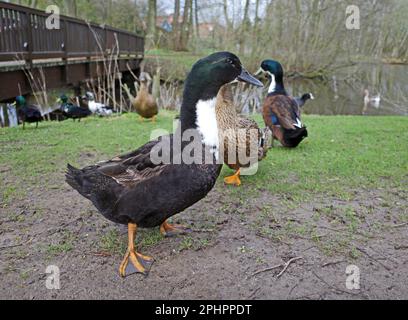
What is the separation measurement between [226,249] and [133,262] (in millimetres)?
715

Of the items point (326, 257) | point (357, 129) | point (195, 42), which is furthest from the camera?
point (195, 42)

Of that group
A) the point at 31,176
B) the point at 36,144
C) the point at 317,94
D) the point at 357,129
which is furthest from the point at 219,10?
the point at 31,176

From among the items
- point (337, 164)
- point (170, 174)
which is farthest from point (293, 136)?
point (170, 174)

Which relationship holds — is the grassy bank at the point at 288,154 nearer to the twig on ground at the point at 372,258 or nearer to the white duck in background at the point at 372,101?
the twig on ground at the point at 372,258

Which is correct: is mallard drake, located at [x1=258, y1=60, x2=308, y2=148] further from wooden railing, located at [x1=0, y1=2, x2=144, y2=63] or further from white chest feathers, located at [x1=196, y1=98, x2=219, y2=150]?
wooden railing, located at [x1=0, y1=2, x2=144, y2=63]

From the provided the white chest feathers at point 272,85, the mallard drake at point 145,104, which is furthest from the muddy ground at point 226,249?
the mallard drake at point 145,104

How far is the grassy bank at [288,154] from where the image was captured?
13.6 ft

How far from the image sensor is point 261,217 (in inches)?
131

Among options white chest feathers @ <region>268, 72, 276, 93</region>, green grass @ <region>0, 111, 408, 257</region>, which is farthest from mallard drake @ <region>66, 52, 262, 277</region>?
white chest feathers @ <region>268, 72, 276, 93</region>

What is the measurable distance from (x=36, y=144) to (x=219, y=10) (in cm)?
1523

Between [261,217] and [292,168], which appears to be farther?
[292,168]

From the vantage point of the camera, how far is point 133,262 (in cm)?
254

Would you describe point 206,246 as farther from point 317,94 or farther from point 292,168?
point 317,94
